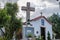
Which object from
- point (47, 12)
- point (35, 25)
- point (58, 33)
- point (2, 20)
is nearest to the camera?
point (2, 20)

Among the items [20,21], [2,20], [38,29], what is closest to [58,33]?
[38,29]

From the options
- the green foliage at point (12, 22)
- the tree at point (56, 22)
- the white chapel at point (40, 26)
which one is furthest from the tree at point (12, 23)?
the tree at point (56, 22)

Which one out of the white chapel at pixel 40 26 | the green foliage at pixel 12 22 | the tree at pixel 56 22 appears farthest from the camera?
the tree at pixel 56 22

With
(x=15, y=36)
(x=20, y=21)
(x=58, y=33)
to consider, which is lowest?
(x=58, y=33)

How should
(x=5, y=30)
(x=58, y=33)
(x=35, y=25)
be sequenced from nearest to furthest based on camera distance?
(x=5, y=30) < (x=35, y=25) < (x=58, y=33)

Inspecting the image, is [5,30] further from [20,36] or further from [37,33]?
[37,33]

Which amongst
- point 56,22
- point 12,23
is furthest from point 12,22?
point 56,22

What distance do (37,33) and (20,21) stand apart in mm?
4868

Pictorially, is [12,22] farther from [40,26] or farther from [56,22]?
[56,22]

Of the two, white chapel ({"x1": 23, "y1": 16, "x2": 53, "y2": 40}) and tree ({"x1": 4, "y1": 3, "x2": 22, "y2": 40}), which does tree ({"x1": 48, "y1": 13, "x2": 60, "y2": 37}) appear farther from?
tree ({"x1": 4, "y1": 3, "x2": 22, "y2": 40})

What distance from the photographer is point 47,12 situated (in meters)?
44.9

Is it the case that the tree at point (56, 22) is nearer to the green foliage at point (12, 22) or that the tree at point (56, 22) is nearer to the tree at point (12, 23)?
the green foliage at point (12, 22)

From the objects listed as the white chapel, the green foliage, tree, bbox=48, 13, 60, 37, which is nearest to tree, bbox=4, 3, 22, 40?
the green foliage

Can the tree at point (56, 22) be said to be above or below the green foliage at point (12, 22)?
below
